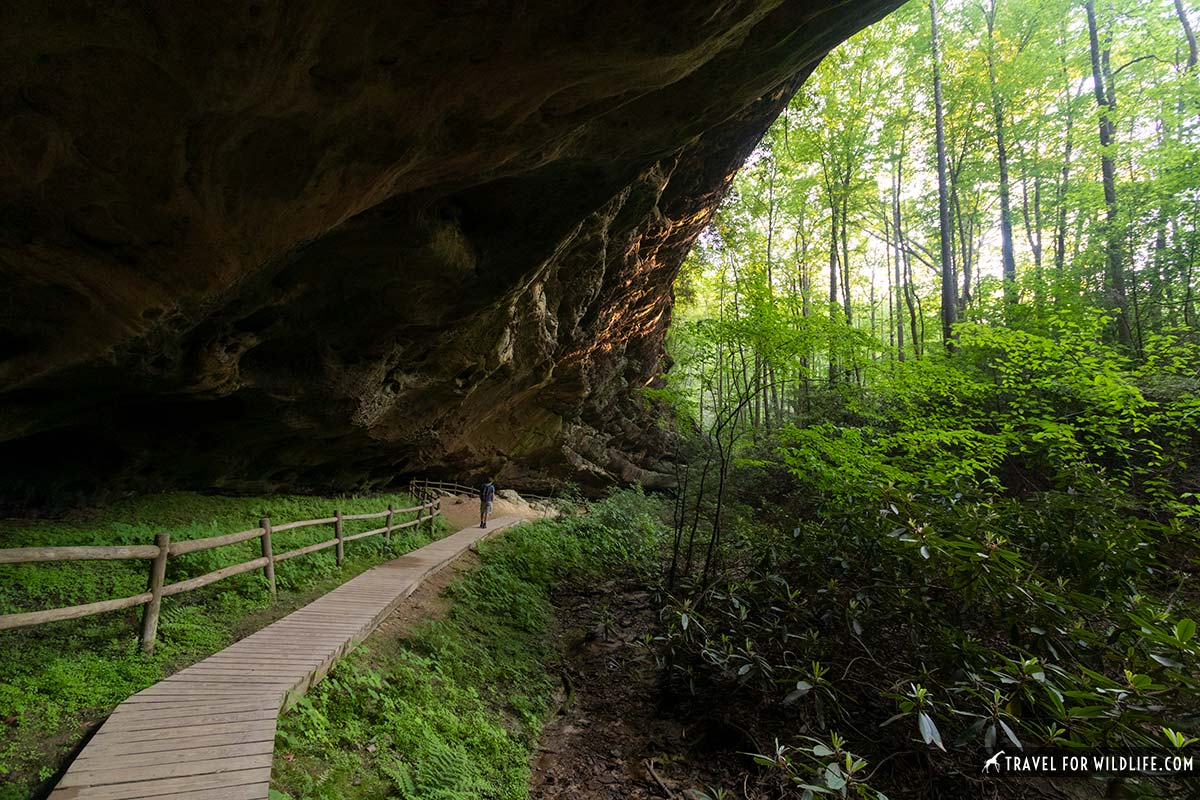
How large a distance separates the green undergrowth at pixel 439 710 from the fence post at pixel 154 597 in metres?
1.69

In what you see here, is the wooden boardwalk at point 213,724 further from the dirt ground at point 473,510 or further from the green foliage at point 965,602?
the dirt ground at point 473,510

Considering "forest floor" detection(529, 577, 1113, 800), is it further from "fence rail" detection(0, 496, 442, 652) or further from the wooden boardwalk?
"fence rail" detection(0, 496, 442, 652)

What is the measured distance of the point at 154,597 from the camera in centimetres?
471

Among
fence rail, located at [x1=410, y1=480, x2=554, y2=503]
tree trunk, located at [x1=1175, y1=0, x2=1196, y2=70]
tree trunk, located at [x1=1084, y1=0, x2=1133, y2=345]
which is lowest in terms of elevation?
fence rail, located at [x1=410, y1=480, x2=554, y2=503]

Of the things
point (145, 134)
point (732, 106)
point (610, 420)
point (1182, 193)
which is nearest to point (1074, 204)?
point (1182, 193)

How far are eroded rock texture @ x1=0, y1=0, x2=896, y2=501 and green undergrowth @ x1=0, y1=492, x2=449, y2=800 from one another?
156 cm

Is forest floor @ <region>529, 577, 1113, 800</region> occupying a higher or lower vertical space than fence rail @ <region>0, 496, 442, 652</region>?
lower

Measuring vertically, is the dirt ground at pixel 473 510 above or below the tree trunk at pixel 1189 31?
below

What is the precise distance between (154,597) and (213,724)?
1.95 metres

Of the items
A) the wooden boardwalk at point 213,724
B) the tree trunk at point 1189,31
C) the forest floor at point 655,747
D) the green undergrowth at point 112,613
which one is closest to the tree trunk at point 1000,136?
the tree trunk at point 1189,31

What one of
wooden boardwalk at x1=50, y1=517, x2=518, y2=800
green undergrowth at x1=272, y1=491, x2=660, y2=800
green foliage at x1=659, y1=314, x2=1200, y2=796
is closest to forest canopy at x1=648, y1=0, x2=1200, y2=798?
green foliage at x1=659, y1=314, x2=1200, y2=796

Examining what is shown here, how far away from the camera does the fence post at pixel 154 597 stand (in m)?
4.64

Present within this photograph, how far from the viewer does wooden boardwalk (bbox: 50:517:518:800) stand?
2924 mm

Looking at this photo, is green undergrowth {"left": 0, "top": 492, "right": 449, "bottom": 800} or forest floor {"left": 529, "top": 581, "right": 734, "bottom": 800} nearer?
green undergrowth {"left": 0, "top": 492, "right": 449, "bottom": 800}
